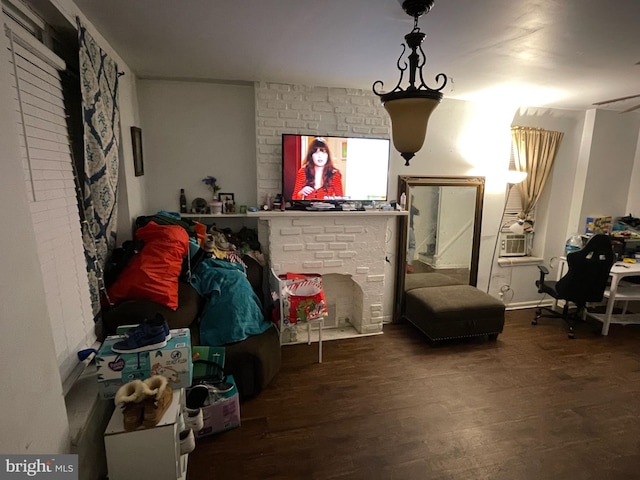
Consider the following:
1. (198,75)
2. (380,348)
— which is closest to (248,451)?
(380,348)

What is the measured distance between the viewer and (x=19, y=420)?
94 cm

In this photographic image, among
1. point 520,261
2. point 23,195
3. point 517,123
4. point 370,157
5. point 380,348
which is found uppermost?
point 517,123

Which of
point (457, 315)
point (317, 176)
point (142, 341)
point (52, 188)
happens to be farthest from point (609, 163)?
point (52, 188)

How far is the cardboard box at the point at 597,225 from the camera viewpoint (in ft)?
12.9

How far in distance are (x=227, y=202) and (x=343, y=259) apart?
4.11 ft

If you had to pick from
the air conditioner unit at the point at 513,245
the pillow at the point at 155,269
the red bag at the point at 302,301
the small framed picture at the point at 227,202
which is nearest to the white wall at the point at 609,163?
the air conditioner unit at the point at 513,245

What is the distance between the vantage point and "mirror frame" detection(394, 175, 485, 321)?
11.3 ft

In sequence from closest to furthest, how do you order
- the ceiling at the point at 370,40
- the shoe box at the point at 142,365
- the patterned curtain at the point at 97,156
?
the shoe box at the point at 142,365 → the ceiling at the point at 370,40 → the patterned curtain at the point at 97,156

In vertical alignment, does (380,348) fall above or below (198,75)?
below

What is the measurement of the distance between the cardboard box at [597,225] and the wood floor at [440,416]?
4.66 ft

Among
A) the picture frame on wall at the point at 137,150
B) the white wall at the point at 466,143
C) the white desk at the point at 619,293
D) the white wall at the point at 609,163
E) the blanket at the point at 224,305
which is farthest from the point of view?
the white wall at the point at 609,163

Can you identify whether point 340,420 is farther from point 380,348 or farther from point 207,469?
point 380,348

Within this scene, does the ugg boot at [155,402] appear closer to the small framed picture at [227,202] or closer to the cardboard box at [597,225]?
the small framed picture at [227,202]

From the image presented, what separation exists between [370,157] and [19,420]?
9.56 feet
